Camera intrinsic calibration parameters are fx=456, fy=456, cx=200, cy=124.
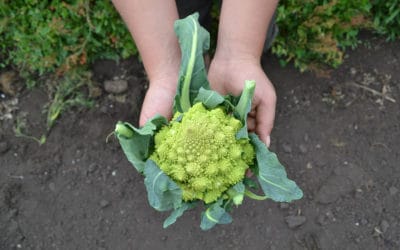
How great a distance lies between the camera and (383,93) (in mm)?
2326

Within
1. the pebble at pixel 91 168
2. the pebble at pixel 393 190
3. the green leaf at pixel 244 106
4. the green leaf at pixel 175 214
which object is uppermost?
the green leaf at pixel 244 106

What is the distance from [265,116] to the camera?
1.68m

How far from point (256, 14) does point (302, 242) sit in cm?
107

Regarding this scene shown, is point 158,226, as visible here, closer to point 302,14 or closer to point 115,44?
point 115,44

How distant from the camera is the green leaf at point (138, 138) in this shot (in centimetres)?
147

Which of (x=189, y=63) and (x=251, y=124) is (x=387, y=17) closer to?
(x=251, y=124)

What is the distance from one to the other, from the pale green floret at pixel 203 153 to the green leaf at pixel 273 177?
6 cm

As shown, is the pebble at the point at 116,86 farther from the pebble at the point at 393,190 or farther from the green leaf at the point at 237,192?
the pebble at the point at 393,190

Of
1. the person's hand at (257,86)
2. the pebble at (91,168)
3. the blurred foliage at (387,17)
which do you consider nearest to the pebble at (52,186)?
the pebble at (91,168)

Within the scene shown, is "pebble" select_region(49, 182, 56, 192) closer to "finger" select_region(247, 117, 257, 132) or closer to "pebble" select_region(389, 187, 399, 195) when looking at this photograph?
"finger" select_region(247, 117, 257, 132)

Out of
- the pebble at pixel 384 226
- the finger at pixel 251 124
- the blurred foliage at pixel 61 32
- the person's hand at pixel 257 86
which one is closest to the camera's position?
the person's hand at pixel 257 86

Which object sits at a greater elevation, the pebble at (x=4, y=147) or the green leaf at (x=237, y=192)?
the green leaf at (x=237, y=192)

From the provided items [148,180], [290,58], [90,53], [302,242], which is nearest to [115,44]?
[90,53]

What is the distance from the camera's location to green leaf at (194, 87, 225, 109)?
1500 mm
